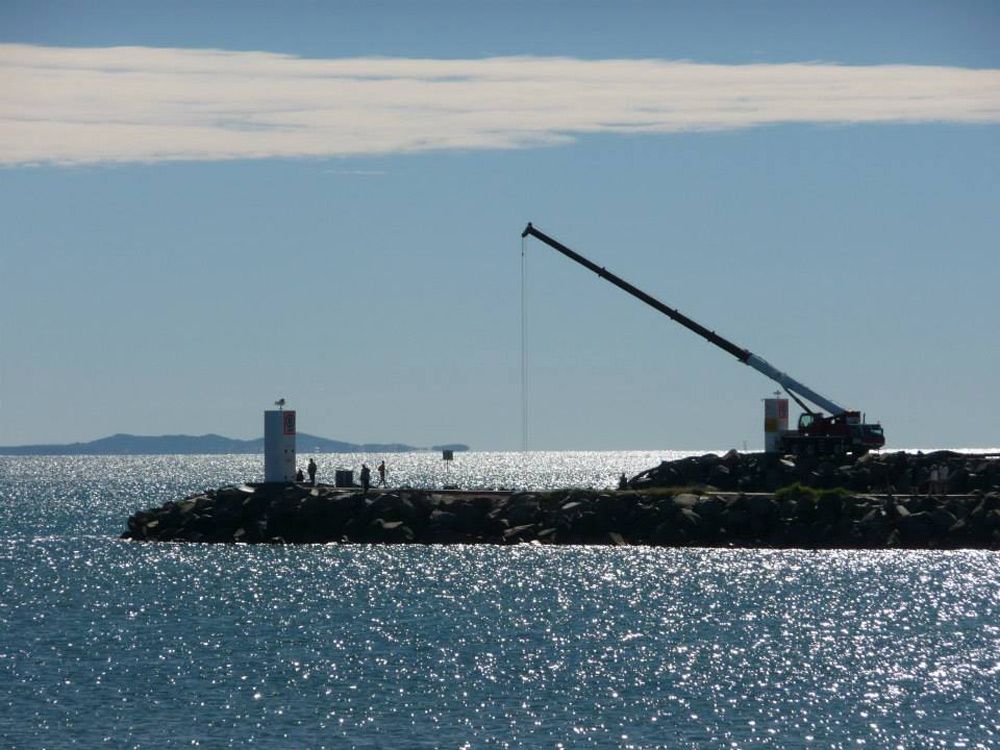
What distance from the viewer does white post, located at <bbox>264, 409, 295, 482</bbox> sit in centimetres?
7331

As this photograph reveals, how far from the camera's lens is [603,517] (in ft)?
228

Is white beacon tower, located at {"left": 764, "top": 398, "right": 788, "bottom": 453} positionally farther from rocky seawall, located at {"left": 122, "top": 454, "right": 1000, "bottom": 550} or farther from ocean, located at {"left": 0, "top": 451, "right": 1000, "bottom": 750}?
ocean, located at {"left": 0, "top": 451, "right": 1000, "bottom": 750}

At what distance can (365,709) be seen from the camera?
36.0 meters

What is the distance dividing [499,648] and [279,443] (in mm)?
31179

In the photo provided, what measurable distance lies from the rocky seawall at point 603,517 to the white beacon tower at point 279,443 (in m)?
1.21

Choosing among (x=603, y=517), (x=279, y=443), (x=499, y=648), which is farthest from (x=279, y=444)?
(x=499, y=648)

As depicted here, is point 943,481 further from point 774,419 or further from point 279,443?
point 279,443

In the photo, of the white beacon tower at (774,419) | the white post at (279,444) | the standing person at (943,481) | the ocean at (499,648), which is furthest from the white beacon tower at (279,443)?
the standing person at (943,481)

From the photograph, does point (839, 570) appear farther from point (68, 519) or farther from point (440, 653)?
point (68, 519)

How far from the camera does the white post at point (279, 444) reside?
2886 inches

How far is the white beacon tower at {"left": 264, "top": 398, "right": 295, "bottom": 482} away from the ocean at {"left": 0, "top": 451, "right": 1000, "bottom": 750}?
5244 millimetres

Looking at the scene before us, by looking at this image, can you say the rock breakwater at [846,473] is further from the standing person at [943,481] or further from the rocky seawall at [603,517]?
the rocky seawall at [603,517]

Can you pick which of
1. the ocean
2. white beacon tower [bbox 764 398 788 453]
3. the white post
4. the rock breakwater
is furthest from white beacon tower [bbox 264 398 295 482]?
white beacon tower [bbox 764 398 788 453]

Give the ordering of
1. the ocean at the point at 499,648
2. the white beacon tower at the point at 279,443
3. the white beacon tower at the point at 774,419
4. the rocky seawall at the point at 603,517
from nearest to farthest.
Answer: the ocean at the point at 499,648 < the rocky seawall at the point at 603,517 < the white beacon tower at the point at 279,443 < the white beacon tower at the point at 774,419
